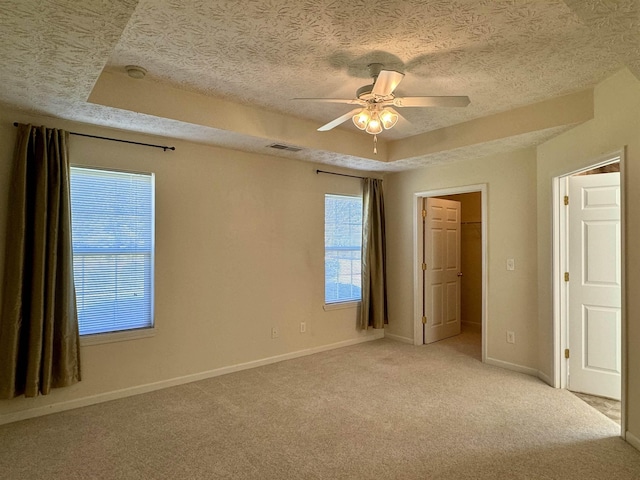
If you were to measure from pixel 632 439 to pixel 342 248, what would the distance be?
10.9ft

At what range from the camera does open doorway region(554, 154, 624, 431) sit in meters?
3.33

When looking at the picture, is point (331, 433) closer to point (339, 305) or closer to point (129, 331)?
point (129, 331)

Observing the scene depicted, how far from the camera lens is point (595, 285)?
3.42m

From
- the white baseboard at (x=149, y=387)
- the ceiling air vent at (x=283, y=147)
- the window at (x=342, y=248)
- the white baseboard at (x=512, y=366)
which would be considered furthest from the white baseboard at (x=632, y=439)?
the ceiling air vent at (x=283, y=147)

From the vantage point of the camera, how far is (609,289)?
335 cm

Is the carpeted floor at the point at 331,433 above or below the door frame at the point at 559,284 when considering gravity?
below

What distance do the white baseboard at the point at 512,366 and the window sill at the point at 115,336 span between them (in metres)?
3.58

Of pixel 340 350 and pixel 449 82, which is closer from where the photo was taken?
pixel 449 82

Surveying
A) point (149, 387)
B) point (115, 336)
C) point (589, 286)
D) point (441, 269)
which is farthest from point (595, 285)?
point (115, 336)

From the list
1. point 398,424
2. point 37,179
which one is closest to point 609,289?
point 398,424

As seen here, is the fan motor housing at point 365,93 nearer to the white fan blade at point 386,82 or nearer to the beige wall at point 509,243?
the white fan blade at point 386,82

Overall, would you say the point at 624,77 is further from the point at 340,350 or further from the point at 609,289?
the point at 340,350

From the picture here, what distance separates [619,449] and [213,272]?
139 inches

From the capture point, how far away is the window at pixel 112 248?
10.6ft
